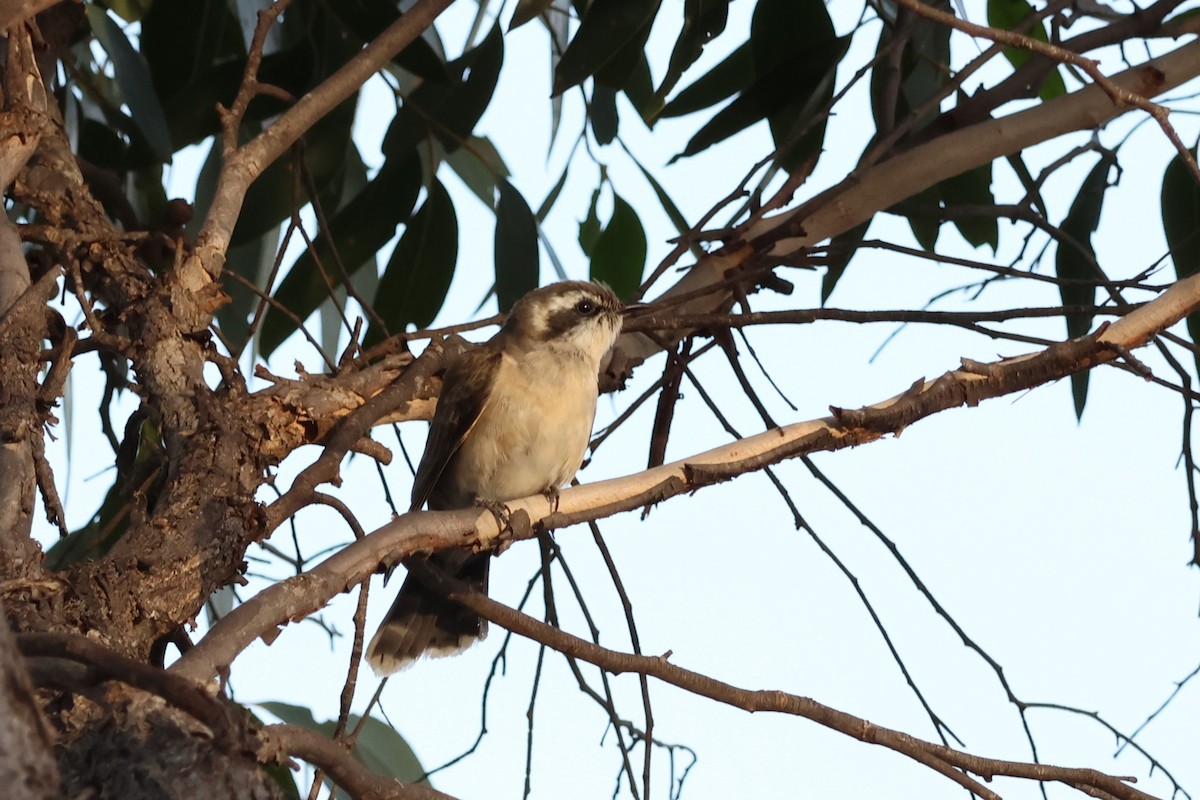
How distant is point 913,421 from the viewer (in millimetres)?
2225

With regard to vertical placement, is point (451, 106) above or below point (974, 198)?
below

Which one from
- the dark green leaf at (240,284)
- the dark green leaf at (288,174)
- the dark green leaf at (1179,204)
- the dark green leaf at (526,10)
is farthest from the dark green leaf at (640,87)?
the dark green leaf at (1179,204)

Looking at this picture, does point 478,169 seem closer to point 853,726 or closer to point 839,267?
point 839,267

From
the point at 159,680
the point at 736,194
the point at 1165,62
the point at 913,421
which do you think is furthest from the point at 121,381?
the point at 1165,62

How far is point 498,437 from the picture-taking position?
129 inches

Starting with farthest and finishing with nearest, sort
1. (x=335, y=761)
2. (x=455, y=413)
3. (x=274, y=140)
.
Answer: (x=455, y=413), (x=274, y=140), (x=335, y=761)

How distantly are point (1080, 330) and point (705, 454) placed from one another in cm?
151

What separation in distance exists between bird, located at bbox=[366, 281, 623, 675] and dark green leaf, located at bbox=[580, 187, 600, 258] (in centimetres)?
56

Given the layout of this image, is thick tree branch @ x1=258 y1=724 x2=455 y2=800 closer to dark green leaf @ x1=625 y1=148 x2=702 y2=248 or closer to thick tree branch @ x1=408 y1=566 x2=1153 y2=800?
thick tree branch @ x1=408 y1=566 x2=1153 y2=800

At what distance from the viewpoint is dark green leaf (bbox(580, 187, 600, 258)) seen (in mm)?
3986

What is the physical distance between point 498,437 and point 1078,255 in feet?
4.94

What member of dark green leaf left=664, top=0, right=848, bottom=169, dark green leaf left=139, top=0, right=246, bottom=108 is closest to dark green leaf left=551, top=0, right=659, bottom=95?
dark green leaf left=664, top=0, right=848, bottom=169

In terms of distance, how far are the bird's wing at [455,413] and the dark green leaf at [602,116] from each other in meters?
0.72

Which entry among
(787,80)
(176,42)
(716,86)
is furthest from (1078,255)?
(176,42)
